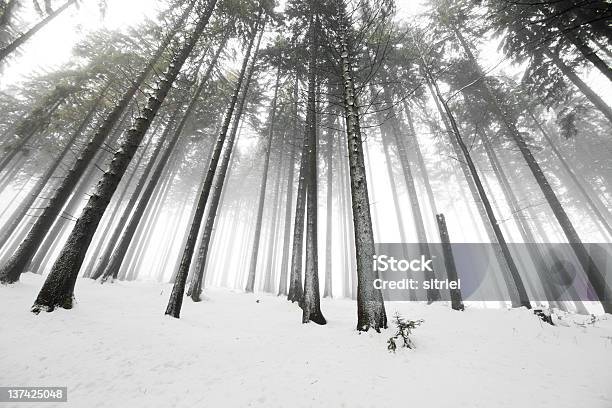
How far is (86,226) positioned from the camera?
5375mm

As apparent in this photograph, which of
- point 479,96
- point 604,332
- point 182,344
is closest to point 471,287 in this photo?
point 604,332

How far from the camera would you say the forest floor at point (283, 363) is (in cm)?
291

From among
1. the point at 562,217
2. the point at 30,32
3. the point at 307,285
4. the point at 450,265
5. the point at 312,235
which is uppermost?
the point at 30,32

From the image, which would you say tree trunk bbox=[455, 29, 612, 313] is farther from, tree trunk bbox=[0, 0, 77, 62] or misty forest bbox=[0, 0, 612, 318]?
tree trunk bbox=[0, 0, 77, 62]

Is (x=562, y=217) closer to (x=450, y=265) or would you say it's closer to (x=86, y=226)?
(x=450, y=265)

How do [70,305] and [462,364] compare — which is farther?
[70,305]

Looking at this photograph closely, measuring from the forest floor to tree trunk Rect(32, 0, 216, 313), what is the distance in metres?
0.31

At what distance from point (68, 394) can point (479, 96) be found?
677 inches

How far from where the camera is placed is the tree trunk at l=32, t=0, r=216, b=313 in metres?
4.80

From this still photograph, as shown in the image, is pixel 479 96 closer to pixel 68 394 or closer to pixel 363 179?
pixel 363 179

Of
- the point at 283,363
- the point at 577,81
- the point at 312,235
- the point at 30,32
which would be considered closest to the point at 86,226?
the point at 283,363

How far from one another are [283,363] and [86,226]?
473cm

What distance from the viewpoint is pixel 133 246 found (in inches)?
790

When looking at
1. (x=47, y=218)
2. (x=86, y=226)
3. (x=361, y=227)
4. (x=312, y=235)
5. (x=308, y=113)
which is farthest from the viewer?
(x=308, y=113)
